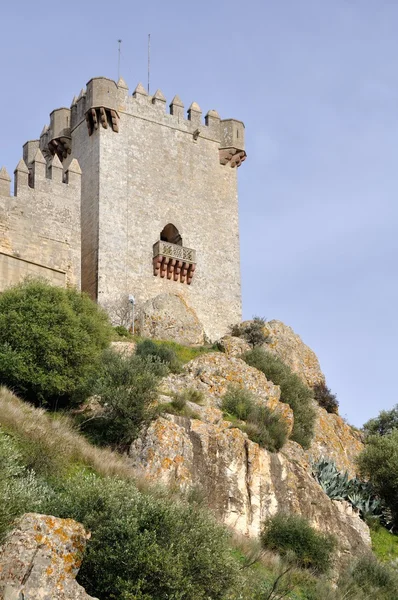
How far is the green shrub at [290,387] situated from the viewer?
96.1ft

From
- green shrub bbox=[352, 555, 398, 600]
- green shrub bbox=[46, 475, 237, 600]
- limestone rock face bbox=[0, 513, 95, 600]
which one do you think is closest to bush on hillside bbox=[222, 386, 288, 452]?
green shrub bbox=[352, 555, 398, 600]

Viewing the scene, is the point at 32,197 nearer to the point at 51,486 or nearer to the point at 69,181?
the point at 69,181

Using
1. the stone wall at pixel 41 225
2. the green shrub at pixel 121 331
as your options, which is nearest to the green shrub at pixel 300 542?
the green shrub at pixel 121 331

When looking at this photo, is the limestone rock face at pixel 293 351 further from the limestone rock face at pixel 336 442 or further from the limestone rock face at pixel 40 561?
the limestone rock face at pixel 40 561

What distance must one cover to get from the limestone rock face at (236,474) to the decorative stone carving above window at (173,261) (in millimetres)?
12714

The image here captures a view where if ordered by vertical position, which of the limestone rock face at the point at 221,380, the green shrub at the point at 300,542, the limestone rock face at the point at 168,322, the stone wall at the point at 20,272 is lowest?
the green shrub at the point at 300,542

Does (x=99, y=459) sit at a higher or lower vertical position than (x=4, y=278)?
lower

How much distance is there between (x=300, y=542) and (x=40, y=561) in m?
9.13

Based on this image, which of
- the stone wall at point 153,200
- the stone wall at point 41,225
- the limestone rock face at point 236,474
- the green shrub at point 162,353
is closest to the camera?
the limestone rock face at point 236,474

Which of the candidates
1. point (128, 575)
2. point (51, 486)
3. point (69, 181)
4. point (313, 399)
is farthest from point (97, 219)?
point (128, 575)

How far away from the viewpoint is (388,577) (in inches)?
786

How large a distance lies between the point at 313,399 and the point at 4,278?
424 inches

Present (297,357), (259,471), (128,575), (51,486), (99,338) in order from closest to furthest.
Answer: (128,575)
(51,486)
(259,471)
(99,338)
(297,357)

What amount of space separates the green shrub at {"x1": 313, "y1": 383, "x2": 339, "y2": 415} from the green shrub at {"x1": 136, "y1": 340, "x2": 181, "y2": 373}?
25.4 ft
